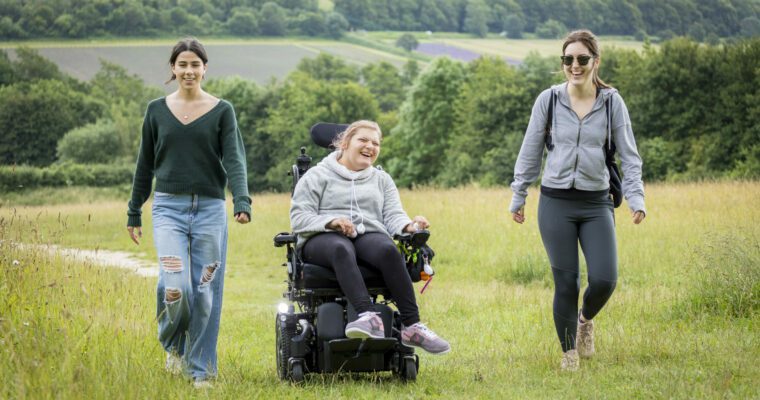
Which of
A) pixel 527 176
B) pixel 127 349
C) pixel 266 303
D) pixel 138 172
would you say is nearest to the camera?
pixel 127 349

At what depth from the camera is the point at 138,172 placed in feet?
19.0

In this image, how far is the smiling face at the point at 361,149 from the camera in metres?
6.15

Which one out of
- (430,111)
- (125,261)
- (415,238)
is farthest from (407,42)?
(415,238)

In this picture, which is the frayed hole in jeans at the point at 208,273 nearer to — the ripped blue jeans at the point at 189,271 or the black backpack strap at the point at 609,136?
the ripped blue jeans at the point at 189,271

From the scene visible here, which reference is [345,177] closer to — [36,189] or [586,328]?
[586,328]

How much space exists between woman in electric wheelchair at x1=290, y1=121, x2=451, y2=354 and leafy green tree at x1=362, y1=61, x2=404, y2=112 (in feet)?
267

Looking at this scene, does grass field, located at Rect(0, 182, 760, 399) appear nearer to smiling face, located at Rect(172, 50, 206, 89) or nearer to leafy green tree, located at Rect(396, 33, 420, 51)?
smiling face, located at Rect(172, 50, 206, 89)

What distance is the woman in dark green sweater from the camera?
5570 millimetres

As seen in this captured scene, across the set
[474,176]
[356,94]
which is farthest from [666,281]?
[356,94]

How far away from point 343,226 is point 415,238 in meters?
0.44

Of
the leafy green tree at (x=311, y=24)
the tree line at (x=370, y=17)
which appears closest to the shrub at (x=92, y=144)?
the tree line at (x=370, y=17)

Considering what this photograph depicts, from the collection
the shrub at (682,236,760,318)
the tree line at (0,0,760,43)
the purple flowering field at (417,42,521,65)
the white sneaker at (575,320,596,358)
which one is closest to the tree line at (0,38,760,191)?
the purple flowering field at (417,42,521,65)

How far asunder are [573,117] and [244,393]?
2571mm

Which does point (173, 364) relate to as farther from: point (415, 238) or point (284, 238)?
point (415, 238)
